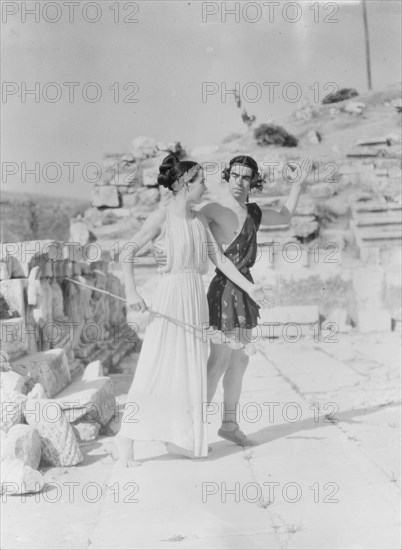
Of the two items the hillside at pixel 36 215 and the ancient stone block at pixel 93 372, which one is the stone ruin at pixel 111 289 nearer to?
the ancient stone block at pixel 93 372

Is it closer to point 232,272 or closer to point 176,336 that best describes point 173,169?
point 232,272

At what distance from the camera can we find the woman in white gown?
4.09 meters

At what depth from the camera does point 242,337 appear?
433cm

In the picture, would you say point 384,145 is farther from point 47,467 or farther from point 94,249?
point 47,467

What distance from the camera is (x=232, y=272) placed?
4086 millimetres

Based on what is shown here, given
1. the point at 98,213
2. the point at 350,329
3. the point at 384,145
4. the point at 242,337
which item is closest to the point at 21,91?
the point at 242,337

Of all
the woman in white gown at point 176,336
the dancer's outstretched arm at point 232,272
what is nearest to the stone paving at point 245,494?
the woman in white gown at point 176,336

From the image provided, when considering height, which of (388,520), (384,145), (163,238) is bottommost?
(388,520)

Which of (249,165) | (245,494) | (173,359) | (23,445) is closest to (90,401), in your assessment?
(23,445)

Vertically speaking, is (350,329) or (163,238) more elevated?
(163,238)

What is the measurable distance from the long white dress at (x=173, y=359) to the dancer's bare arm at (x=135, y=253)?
6 cm

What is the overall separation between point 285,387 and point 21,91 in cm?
385

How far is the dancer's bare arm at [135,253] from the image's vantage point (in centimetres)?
390

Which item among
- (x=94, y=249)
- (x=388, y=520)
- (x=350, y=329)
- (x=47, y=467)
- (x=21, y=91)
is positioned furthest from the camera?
(x=350, y=329)
